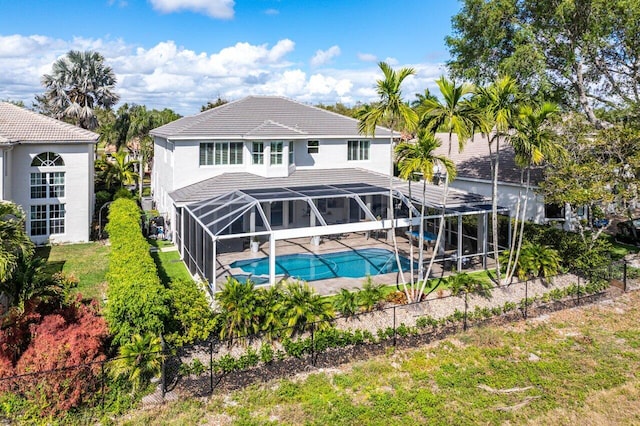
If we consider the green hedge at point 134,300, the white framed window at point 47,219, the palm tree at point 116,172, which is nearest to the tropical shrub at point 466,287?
the green hedge at point 134,300

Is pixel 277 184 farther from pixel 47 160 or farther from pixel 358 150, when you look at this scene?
pixel 47 160

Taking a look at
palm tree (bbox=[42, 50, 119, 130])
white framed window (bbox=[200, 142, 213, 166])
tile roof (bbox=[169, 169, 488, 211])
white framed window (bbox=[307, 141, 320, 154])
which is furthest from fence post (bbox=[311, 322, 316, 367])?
palm tree (bbox=[42, 50, 119, 130])

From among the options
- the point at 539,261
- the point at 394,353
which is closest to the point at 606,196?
the point at 539,261

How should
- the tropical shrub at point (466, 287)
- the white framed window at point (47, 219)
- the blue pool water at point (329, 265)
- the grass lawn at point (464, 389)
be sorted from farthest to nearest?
1. the white framed window at point (47, 219)
2. the blue pool water at point (329, 265)
3. the tropical shrub at point (466, 287)
4. the grass lawn at point (464, 389)

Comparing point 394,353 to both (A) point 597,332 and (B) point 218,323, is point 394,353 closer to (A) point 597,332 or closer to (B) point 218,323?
(B) point 218,323

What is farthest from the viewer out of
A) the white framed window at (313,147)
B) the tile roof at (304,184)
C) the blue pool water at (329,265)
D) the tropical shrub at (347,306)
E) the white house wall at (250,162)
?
the white framed window at (313,147)

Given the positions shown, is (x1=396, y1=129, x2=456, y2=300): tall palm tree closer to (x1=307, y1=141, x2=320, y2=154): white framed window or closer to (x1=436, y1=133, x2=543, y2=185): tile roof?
(x1=436, y1=133, x2=543, y2=185): tile roof

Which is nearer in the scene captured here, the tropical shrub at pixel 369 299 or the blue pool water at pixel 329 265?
the tropical shrub at pixel 369 299

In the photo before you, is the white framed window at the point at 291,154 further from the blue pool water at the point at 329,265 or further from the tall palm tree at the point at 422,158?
the tall palm tree at the point at 422,158
